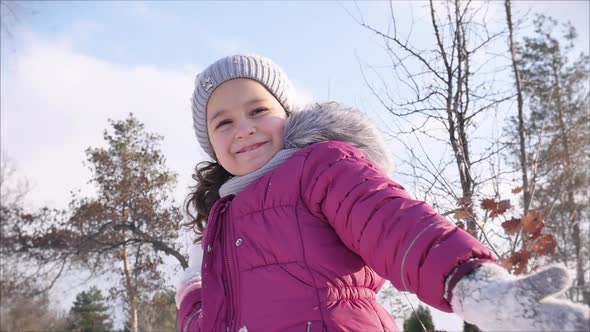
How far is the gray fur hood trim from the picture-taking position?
60.7 inches

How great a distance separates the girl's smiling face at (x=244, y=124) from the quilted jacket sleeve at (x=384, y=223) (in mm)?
286

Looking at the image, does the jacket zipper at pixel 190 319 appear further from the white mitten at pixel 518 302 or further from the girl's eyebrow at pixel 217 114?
the white mitten at pixel 518 302

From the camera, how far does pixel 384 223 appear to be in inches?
39.7

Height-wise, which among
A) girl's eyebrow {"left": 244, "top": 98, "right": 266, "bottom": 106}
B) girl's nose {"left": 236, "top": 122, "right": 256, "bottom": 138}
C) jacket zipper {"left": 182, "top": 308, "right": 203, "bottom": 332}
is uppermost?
girl's eyebrow {"left": 244, "top": 98, "right": 266, "bottom": 106}

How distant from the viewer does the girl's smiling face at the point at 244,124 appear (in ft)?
5.33

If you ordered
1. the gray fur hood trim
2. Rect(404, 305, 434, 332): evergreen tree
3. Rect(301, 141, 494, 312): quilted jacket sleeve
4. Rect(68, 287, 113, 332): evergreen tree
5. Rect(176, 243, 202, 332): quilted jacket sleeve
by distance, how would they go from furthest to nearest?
Rect(68, 287, 113, 332): evergreen tree → Rect(404, 305, 434, 332): evergreen tree → Rect(176, 243, 202, 332): quilted jacket sleeve → the gray fur hood trim → Rect(301, 141, 494, 312): quilted jacket sleeve

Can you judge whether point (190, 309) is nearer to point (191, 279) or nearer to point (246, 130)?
point (191, 279)

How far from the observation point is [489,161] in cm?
339

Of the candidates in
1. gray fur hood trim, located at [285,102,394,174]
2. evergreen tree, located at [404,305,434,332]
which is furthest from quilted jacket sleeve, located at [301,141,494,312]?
evergreen tree, located at [404,305,434,332]

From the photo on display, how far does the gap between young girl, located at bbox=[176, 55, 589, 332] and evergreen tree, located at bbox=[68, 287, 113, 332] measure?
26.8 meters

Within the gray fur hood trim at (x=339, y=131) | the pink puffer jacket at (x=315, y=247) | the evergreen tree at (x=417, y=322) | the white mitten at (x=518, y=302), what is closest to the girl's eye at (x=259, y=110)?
the gray fur hood trim at (x=339, y=131)

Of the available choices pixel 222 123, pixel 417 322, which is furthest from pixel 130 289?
pixel 222 123

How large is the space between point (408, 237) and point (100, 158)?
14966 mm

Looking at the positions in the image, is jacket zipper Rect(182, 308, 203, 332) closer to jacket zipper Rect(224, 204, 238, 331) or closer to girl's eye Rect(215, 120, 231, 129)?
jacket zipper Rect(224, 204, 238, 331)
